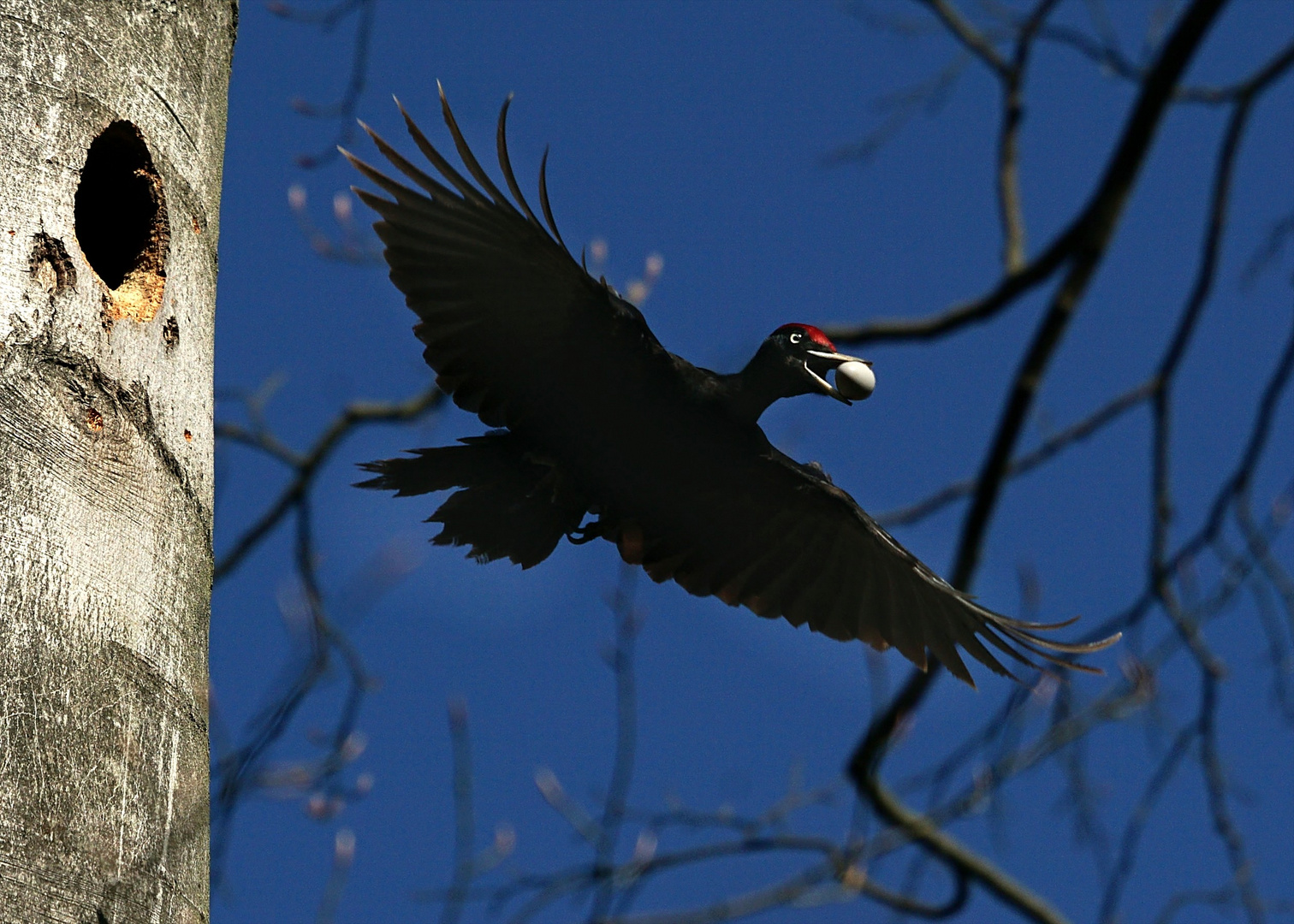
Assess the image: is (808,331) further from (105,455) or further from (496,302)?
(105,455)

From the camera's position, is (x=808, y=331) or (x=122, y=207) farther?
(x=808, y=331)

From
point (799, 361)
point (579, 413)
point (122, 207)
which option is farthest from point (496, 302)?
point (122, 207)

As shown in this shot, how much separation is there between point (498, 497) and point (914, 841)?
5.99 ft

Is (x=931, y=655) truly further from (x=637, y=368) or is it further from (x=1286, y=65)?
(x=1286, y=65)

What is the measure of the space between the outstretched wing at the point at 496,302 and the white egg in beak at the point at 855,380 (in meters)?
0.35

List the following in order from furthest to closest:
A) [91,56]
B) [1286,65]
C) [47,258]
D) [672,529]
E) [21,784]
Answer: [1286,65]
[672,529]
[91,56]
[47,258]
[21,784]

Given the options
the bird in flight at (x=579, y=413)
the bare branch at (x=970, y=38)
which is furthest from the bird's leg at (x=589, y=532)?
the bare branch at (x=970, y=38)

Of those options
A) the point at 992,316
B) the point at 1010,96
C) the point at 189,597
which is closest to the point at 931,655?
the point at 992,316

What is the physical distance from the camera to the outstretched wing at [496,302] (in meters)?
2.71

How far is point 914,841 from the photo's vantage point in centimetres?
397

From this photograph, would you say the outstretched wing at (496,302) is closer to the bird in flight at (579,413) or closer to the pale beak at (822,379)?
the bird in flight at (579,413)

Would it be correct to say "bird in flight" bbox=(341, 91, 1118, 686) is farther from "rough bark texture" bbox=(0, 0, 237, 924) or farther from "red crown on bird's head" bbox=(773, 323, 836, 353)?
"rough bark texture" bbox=(0, 0, 237, 924)

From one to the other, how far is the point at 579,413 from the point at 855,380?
57cm

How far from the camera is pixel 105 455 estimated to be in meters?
1.64
